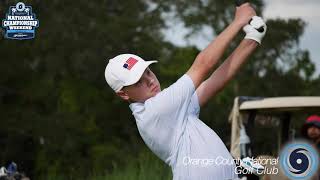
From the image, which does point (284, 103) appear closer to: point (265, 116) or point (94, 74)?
point (265, 116)

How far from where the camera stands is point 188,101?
8.63 feet

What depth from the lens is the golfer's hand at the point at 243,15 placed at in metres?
2.62

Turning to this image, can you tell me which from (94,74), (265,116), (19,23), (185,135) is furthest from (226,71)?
(94,74)

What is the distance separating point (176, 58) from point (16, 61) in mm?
8089

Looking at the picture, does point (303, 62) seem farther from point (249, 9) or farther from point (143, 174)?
point (249, 9)

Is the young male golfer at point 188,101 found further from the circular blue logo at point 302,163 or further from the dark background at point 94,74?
the dark background at point 94,74

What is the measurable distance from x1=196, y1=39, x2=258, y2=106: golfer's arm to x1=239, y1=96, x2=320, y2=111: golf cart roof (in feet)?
14.3

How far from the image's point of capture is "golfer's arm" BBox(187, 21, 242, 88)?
2.56 meters

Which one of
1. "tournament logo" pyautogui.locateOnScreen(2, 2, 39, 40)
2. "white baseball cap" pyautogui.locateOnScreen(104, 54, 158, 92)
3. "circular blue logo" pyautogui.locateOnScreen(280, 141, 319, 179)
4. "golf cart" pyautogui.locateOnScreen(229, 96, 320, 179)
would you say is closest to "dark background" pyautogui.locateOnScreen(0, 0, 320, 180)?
"golf cart" pyautogui.locateOnScreen(229, 96, 320, 179)

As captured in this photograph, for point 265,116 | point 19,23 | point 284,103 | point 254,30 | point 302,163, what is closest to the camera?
point 254,30

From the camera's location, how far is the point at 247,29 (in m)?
2.67

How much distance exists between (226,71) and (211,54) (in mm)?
157

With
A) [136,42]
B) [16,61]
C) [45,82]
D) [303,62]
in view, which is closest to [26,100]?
[45,82]

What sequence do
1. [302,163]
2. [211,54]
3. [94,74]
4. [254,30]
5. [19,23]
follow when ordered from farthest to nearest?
[94,74], [19,23], [302,163], [254,30], [211,54]
